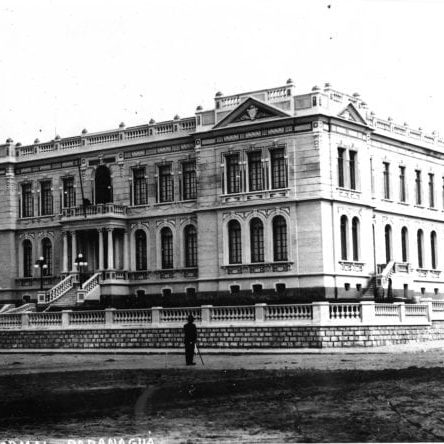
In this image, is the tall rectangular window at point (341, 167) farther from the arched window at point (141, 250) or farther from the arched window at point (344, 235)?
the arched window at point (141, 250)

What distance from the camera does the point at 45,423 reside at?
15156 mm

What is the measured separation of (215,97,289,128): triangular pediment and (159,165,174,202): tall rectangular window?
5.62m

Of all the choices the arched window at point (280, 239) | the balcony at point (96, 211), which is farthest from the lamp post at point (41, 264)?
the arched window at point (280, 239)

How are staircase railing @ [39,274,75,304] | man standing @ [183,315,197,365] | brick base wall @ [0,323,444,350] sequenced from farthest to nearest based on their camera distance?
staircase railing @ [39,274,75,304]
brick base wall @ [0,323,444,350]
man standing @ [183,315,197,365]

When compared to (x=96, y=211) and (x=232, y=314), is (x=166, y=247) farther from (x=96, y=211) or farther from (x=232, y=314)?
(x=232, y=314)

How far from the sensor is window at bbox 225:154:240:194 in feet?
171

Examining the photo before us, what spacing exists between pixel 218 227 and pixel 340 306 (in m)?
16.2

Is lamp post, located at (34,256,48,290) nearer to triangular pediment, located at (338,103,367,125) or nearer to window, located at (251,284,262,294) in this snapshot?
window, located at (251,284,262,294)

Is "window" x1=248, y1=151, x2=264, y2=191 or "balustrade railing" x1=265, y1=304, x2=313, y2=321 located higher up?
"window" x1=248, y1=151, x2=264, y2=191

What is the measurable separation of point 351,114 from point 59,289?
20.0 metres

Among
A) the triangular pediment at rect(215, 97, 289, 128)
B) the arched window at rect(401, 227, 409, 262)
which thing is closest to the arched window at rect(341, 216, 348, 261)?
the triangular pediment at rect(215, 97, 289, 128)

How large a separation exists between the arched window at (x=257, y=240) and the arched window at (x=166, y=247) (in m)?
6.56

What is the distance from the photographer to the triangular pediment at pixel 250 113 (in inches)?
1989

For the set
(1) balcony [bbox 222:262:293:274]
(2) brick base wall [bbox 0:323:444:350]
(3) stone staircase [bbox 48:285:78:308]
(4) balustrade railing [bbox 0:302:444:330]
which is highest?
(1) balcony [bbox 222:262:293:274]
